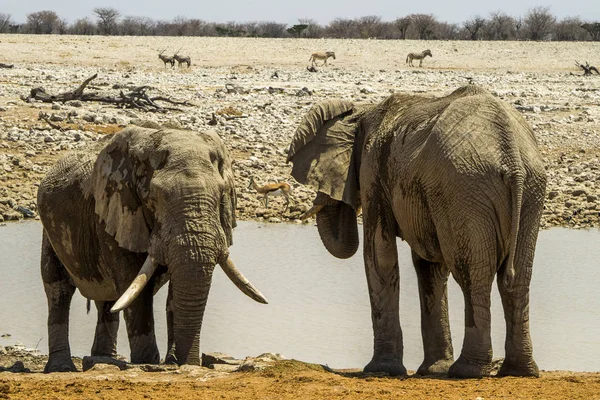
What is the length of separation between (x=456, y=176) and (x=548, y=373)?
1.67 m

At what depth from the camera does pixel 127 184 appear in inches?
287

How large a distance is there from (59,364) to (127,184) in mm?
1525

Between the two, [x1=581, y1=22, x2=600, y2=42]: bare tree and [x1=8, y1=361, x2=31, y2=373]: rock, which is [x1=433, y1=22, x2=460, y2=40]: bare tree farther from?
[x1=8, y1=361, x2=31, y2=373]: rock

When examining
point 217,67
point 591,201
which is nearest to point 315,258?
point 591,201

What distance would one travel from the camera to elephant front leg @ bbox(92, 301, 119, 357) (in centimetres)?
812

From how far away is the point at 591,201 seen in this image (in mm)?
15180

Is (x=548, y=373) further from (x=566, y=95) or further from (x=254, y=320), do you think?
(x=566, y=95)

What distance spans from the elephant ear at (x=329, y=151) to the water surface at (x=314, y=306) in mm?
1542

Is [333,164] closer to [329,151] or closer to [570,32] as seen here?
[329,151]

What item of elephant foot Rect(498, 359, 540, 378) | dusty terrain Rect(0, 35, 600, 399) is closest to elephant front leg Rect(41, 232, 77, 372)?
dusty terrain Rect(0, 35, 600, 399)

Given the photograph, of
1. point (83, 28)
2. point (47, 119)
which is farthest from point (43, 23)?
point (47, 119)

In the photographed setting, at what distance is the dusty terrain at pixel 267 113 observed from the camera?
6.21 metres

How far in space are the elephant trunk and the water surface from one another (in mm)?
1031

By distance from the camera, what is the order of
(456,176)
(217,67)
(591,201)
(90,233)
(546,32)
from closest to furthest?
(456,176) < (90,233) < (591,201) < (217,67) < (546,32)
